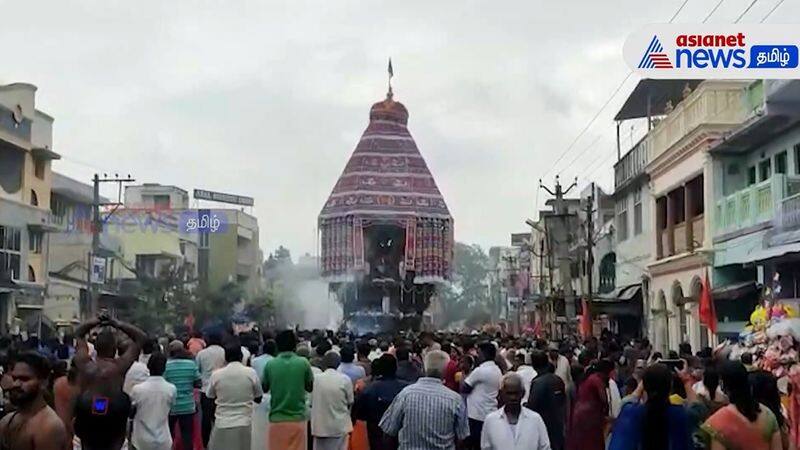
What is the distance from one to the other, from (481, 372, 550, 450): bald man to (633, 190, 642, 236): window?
2888cm

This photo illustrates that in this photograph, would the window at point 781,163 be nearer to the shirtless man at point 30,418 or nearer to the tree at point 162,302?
the shirtless man at point 30,418

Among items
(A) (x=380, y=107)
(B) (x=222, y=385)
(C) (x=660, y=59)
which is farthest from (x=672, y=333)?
(A) (x=380, y=107)

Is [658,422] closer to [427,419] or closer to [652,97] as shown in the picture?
[427,419]

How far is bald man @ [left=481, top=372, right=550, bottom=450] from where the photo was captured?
750cm

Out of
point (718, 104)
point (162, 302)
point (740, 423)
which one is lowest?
point (740, 423)

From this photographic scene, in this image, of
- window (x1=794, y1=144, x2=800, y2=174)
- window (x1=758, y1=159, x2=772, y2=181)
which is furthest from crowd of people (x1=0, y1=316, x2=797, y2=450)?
window (x1=758, y1=159, x2=772, y2=181)

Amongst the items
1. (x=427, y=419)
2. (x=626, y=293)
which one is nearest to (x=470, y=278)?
(x=626, y=293)

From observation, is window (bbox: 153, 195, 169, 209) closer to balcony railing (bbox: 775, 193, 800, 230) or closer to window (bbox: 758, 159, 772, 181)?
window (bbox: 758, 159, 772, 181)

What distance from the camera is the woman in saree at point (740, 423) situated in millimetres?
6527

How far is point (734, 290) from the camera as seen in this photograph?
2425 cm

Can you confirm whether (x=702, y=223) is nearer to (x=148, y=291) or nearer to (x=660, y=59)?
(x=660, y=59)

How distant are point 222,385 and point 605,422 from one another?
3835 millimetres

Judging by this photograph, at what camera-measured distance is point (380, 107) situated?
66.0 m

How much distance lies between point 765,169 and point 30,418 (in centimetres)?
2148
